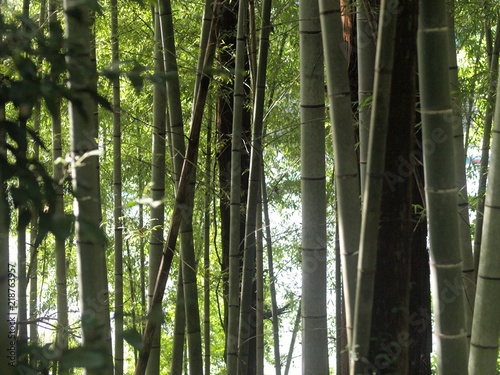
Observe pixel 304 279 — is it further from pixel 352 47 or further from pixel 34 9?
pixel 34 9

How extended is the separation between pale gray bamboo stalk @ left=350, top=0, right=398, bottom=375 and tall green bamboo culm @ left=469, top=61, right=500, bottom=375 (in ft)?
1.80

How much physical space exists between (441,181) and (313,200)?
493mm

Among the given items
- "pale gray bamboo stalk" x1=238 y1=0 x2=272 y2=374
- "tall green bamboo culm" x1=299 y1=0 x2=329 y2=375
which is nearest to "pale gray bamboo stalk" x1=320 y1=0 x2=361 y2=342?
"tall green bamboo culm" x1=299 y1=0 x2=329 y2=375

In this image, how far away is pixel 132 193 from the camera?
6805 millimetres

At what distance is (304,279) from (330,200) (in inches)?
136

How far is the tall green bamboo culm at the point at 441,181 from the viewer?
64.5 inches

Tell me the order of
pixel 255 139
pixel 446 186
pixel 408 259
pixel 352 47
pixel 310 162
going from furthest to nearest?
pixel 352 47
pixel 255 139
pixel 310 162
pixel 408 259
pixel 446 186

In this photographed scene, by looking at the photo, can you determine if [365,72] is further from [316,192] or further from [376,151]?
[376,151]

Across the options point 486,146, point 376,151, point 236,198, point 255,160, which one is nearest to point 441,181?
point 376,151

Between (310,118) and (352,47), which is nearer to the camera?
(310,118)

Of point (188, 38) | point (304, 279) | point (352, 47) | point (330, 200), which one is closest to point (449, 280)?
point (304, 279)

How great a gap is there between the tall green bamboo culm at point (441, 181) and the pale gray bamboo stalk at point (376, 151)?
0.35 feet

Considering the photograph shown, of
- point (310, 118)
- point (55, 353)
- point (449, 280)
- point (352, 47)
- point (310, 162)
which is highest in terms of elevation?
point (352, 47)

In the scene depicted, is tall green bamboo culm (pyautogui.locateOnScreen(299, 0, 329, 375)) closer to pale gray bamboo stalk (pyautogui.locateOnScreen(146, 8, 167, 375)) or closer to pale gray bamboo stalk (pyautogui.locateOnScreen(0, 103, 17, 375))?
pale gray bamboo stalk (pyautogui.locateOnScreen(146, 8, 167, 375))
